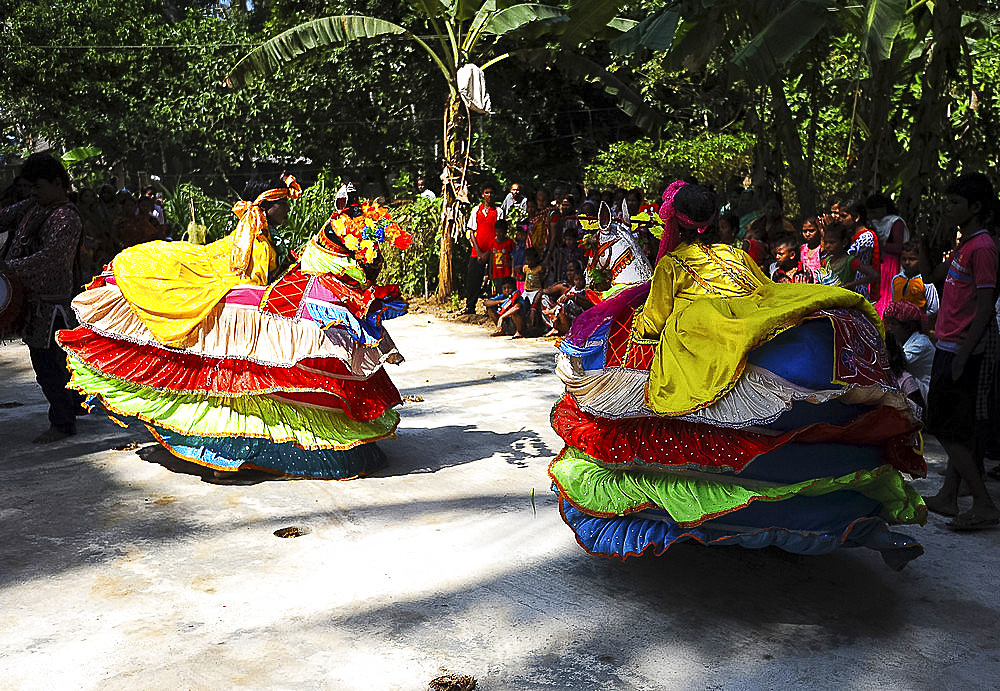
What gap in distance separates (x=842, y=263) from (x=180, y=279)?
192 inches

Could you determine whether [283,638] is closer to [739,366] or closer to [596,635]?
[596,635]

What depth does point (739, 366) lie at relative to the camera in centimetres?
414

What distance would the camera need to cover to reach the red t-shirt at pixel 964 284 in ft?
16.8

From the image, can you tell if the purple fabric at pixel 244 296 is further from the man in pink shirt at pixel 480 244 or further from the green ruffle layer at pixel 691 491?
the man in pink shirt at pixel 480 244

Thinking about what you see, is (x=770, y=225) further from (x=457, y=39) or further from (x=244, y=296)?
(x=457, y=39)

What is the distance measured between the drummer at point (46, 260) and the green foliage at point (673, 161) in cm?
1061

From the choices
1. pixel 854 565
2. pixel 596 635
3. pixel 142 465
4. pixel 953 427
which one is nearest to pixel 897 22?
pixel 953 427

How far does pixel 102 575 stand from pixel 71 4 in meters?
24.8

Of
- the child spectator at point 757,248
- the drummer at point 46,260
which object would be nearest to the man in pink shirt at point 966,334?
the child spectator at point 757,248

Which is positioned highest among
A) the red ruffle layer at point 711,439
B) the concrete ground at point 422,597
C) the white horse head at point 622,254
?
the white horse head at point 622,254

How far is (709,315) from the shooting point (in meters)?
4.32

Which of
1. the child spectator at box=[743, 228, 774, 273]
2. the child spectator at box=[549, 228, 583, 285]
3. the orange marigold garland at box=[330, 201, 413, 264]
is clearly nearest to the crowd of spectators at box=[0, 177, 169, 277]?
the child spectator at box=[549, 228, 583, 285]

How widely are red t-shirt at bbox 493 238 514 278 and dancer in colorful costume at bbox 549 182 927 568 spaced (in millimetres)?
9552

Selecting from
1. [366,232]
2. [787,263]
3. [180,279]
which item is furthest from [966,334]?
[180,279]
